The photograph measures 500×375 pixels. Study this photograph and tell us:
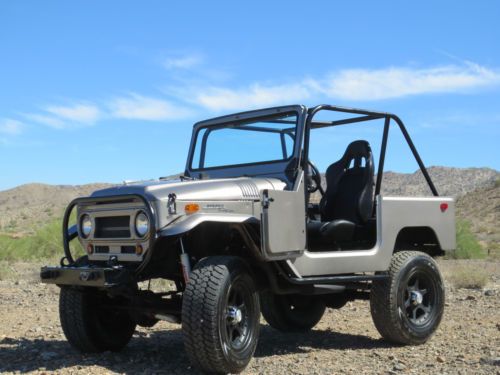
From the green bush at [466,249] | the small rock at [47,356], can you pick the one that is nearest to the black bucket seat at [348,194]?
the small rock at [47,356]

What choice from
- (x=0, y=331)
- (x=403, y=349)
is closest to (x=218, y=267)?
(x=403, y=349)

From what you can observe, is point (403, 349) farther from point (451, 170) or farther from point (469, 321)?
point (451, 170)

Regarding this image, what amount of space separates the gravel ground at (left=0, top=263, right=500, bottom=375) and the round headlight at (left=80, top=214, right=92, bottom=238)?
107cm

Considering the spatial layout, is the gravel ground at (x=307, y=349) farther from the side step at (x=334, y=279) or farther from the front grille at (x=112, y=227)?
the front grille at (x=112, y=227)

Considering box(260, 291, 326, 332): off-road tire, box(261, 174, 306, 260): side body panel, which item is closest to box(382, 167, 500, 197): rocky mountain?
box(260, 291, 326, 332): off-road tire

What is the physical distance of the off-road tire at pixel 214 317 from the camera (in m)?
4.85

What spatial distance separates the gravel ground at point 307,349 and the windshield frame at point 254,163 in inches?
65.9

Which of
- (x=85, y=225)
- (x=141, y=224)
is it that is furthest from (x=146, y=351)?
(x=141, y=224)

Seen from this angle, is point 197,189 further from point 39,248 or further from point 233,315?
point 39,248

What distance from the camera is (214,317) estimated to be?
191 inches

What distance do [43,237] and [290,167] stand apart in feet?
44.3

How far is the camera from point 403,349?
6391 mm

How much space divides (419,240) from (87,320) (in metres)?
3.62

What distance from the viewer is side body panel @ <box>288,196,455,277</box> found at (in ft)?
19.8
